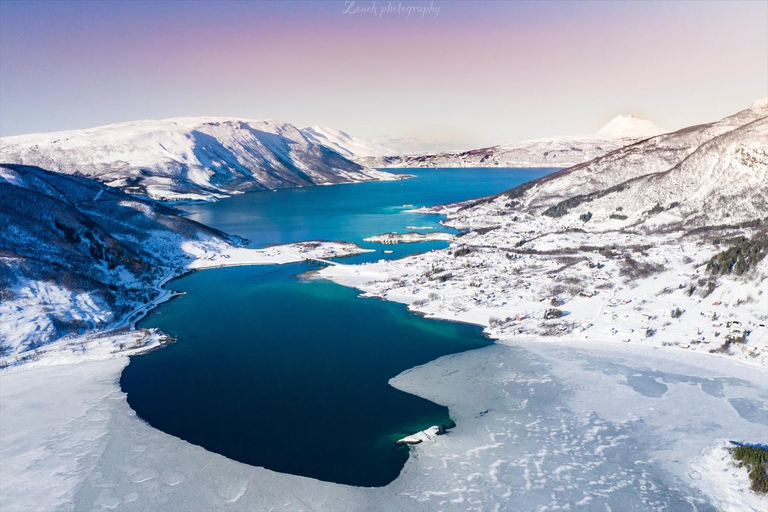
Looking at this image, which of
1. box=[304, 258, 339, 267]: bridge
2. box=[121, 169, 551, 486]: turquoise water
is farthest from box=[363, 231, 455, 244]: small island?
box=[121, 169, 551, 486]: turquoise water

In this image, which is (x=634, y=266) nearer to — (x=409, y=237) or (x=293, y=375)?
(x=293, y=375)

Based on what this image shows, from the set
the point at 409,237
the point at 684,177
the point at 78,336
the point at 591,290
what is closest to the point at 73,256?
the point at 78,336

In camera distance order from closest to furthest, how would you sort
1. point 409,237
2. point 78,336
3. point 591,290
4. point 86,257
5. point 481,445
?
point 481,445
point 78,336
point 591,290
point 86,257
point 409,237

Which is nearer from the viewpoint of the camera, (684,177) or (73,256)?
(73,256)

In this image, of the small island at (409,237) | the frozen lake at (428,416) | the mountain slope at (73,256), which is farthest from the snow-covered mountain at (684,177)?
the mountain slope at (73,256)

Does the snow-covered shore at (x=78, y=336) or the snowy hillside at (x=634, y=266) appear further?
the snowy hillside at (x=634, y=266)

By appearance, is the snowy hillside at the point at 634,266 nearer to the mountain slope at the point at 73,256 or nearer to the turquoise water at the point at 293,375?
the turquoise water at the point at 293,375

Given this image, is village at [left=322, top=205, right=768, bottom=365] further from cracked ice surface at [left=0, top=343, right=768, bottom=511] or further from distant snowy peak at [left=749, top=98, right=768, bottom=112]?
distant snowy peak at [left=749, top=98, right=768, bottom=112]
